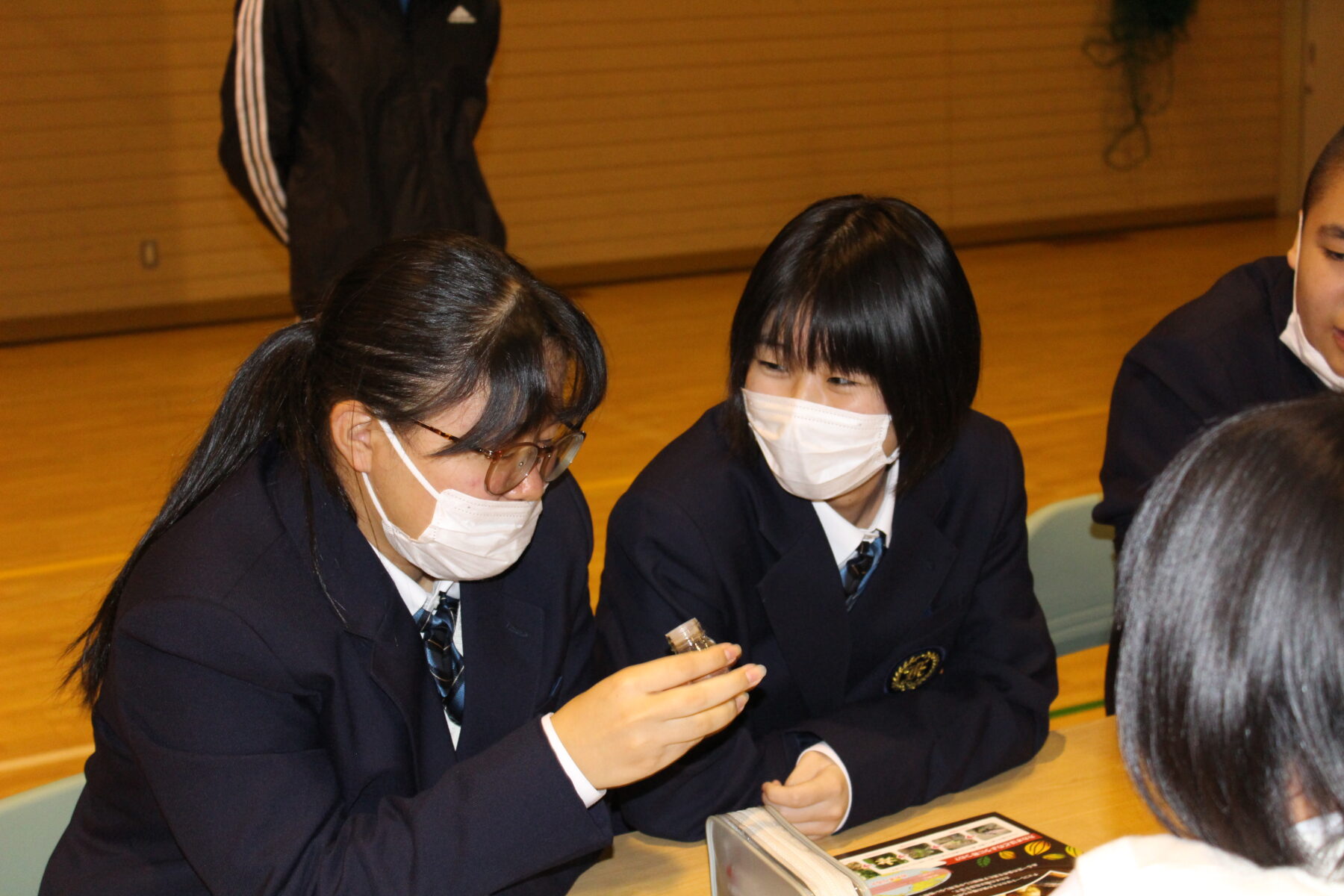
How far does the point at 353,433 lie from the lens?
149 cm

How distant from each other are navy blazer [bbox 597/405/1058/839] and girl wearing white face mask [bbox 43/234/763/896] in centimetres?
21

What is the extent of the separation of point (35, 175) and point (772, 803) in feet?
21.9

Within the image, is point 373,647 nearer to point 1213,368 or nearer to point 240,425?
point 240,425

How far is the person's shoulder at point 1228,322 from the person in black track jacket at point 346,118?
7.01 ft

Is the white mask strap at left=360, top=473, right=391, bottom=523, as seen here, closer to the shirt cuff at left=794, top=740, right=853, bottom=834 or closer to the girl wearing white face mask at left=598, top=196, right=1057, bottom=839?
the girl wearing white face mask at left=598, top=196, right=1057, bottom=839

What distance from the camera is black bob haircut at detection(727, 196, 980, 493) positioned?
69.1 inches

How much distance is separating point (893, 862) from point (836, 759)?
0.87 feet

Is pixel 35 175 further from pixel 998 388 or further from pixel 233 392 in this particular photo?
pixel 233 392

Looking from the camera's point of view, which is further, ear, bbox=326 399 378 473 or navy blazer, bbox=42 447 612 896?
ear, bbox=326 399 378 473

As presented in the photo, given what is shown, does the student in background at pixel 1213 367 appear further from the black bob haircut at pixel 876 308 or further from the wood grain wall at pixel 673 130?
the wood grain wall at pixel 673 130

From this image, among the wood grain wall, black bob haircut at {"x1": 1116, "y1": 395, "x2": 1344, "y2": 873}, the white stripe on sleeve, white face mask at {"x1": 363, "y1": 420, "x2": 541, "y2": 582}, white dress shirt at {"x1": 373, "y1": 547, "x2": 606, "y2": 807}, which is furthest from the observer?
the wood grain wall

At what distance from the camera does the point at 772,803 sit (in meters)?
1.57

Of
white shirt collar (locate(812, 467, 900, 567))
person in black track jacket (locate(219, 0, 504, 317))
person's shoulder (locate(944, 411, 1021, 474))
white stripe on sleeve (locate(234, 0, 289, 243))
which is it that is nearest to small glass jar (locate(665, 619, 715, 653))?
white shirt collar (locate(812, 467, 900, 567))

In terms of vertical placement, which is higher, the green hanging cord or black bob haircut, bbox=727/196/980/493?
the green hanging cord
